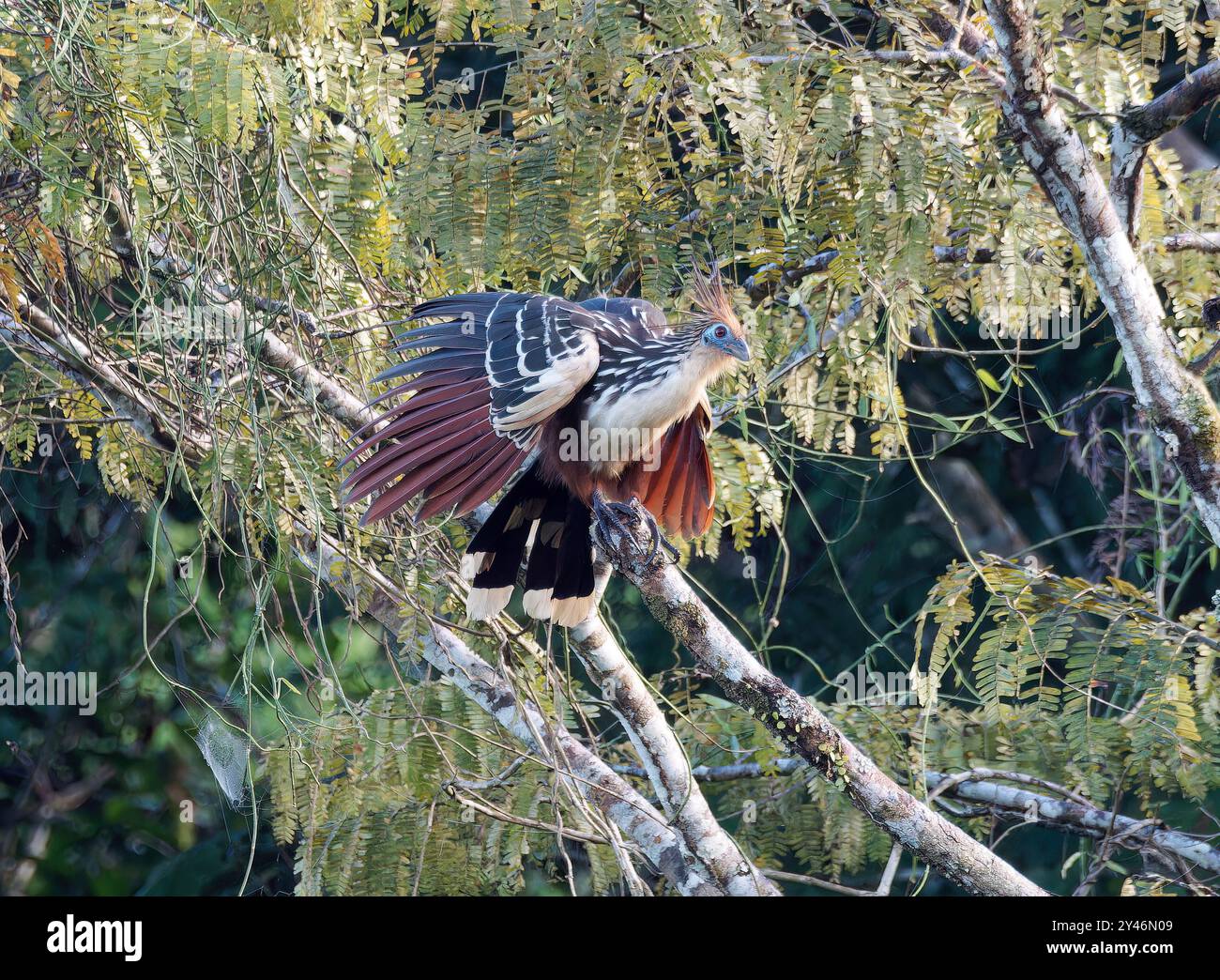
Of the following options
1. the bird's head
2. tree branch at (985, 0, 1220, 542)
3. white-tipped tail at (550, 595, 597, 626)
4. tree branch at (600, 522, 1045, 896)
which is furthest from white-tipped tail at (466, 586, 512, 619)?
tree branch at (985, 0, 1220, 542)

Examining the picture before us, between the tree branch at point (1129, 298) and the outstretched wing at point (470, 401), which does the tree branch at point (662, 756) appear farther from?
the tree branch at point (1129, 298)

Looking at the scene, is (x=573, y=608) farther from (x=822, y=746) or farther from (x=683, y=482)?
(x=822, y=746)

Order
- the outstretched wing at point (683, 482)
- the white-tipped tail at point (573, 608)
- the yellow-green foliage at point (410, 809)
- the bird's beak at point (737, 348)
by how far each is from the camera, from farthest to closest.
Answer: the yellow-green foliage at point (410, 809), the outstretched wing at point (683, 482), the white-tipped tail at point (573, 608), the bird's beak at point (737, 348)

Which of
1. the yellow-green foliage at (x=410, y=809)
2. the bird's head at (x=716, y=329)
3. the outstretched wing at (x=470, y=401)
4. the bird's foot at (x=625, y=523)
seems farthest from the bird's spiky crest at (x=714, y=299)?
the yellow-green foliage at (x=410, y=809)

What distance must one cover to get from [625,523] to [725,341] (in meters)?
0.42

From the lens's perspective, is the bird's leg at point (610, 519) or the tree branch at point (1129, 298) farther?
the bird's leg at point (610, 519)

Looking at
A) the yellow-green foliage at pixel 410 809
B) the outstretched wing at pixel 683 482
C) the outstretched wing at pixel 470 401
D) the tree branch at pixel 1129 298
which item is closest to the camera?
the tree branch at pixel 1129 298

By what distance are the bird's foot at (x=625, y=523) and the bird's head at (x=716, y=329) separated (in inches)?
13.2

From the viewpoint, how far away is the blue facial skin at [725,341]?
2564 millimetres

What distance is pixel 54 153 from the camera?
2.53 metres

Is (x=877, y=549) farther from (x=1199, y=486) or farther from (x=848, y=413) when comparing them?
(x=1199, y=486)

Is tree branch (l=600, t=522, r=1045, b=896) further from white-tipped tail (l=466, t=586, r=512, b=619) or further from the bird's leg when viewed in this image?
white-tipped tail (l=466, t=586, r=512, b=619)

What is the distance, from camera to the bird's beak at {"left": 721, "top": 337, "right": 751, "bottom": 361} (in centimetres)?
256
